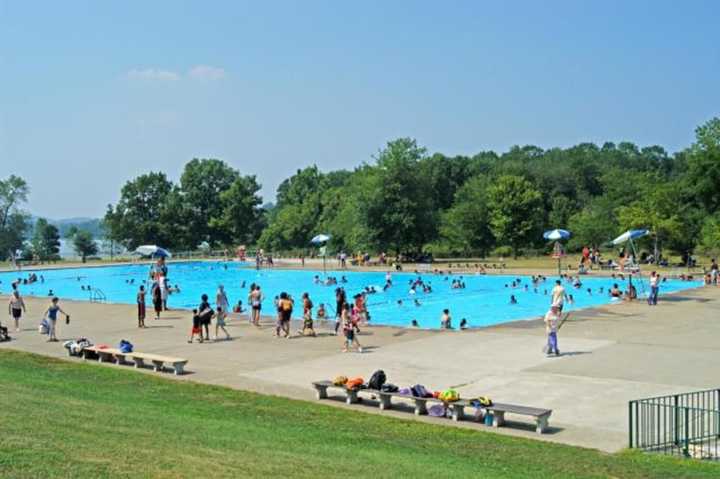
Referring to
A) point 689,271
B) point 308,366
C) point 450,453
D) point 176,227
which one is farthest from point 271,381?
point 176,227

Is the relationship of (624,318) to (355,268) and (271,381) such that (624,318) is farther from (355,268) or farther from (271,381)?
(355,268)

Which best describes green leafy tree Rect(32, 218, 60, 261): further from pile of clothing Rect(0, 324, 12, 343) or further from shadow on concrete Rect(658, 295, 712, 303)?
shadow on concrete Rect(658, 295, 712, 303)

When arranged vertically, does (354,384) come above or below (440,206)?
below

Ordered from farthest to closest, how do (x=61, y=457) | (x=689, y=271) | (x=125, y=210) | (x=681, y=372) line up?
(x=125, y=210)
(x=689, y=271)
(x=681, y=372)
(x=61, y=457)

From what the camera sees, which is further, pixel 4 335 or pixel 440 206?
pixel 440 206

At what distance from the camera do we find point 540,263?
61406 mm

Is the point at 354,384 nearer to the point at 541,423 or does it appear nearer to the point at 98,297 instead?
the point at 541,423

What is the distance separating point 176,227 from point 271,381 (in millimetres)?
78413

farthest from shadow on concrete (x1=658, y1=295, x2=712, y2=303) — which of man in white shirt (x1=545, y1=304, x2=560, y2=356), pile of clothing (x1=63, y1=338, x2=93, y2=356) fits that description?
pile of clothing (x1=63, y1=338, x2=93, y2=356)

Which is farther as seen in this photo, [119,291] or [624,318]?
[119,291]

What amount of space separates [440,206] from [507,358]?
78.2 meters

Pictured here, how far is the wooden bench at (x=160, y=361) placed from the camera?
1906 cm

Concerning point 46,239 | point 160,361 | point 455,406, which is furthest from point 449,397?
point 46,239

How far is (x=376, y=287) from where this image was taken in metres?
48.3
